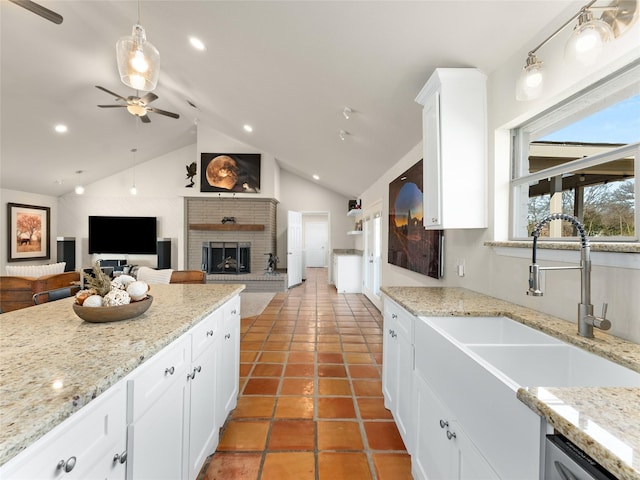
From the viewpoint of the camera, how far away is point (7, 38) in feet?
10.8

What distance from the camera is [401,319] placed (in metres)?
1.67

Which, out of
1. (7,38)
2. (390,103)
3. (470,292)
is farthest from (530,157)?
(7,38)

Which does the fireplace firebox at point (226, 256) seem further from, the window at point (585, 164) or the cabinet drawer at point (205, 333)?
the window at point (585, 164)

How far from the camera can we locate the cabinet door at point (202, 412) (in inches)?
51.3

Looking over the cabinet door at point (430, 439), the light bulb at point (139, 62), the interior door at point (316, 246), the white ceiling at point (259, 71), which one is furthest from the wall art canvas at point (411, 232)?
the interior door at point (316, 246)

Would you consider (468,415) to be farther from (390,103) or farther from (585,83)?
(390,103)

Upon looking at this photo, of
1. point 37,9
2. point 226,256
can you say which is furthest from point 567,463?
point 226,256

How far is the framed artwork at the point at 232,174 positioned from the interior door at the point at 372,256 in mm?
2919

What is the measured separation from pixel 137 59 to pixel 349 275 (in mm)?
5250

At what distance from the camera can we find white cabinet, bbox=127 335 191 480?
0.88m

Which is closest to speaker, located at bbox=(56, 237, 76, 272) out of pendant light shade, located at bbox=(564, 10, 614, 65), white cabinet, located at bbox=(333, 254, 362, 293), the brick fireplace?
the brick fireplace

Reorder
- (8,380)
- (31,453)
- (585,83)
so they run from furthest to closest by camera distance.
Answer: (585,83) < (8,380) < (31,453)

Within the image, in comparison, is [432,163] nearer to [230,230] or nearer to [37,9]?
[37,9]

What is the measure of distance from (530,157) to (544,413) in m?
1.54
